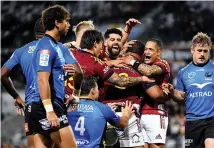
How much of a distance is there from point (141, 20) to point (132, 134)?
12.0 meters

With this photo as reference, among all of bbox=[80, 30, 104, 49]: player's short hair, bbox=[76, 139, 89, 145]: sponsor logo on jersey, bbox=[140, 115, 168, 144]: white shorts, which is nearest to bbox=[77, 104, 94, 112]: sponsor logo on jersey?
bbox=[76, 139, 89, 145]: sponsor logo on jersey

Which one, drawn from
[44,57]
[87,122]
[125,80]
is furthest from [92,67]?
[44,57]

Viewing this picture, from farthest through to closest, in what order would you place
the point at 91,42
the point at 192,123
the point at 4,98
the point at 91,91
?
the point at 4,98
the point at 192,123
the point at 91,42
the point at 91,91

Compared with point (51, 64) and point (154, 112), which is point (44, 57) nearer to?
point (51, 64)

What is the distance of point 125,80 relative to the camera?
7816 mm

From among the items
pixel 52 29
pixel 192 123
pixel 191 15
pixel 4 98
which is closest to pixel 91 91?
pixel 52 29

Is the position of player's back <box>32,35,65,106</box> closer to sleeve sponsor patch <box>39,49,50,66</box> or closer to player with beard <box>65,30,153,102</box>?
sleeve sponsor patch <box>39,49,50,66</box>

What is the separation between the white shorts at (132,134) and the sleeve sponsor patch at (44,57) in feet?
7.47

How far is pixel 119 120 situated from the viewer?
23.7 ft

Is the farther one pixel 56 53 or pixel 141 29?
pixel 141 29

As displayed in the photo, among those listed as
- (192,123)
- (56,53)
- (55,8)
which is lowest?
(192,123)

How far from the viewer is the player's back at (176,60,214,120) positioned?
816cm

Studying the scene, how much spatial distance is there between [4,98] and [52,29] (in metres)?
12.2

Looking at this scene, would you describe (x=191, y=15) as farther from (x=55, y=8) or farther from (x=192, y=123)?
(x=55, y=8)
